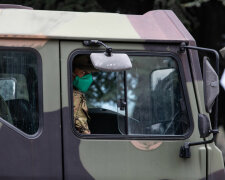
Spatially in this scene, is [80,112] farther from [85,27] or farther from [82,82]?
[85,27]

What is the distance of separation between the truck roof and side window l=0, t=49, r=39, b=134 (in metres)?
0.16

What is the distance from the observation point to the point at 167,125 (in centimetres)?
476

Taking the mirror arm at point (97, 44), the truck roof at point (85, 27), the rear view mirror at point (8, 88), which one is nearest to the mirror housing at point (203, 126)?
the truck roof at point (85, 27)

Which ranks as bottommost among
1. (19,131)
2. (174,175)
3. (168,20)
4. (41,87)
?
(174,175)

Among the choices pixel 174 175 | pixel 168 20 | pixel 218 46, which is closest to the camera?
pixel 174 175

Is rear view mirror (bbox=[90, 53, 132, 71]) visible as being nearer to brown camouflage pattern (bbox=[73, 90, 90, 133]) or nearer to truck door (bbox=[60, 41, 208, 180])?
truck door (bbox=[60, 41, 208, 180])

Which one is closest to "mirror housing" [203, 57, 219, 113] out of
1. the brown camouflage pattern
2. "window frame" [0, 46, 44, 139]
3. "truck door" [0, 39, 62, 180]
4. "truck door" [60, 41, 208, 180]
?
"truck door" [60, 41, 208, 180]

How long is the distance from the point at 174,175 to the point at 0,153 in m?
1.31

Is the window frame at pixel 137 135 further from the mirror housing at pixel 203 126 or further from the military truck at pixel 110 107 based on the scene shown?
the mirror housing at pixel 203 126

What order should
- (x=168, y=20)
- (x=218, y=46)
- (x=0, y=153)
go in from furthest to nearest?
1. (x=218, y=46)
2. (x=168, y=20)
3. (x=0, y=153)

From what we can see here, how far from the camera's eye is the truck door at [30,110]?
172 inches

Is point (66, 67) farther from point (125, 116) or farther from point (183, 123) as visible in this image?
point (183, 123)

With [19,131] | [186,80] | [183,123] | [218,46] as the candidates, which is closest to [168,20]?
[186,80]

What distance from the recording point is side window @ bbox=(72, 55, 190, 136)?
4703 millimetres
